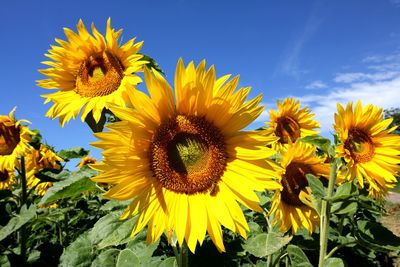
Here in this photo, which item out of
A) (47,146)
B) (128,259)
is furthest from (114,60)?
(47,146)

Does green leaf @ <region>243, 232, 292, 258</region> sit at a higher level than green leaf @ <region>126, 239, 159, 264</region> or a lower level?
higher

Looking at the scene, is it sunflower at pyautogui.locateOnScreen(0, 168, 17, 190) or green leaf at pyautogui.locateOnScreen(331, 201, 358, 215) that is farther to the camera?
sunflower at pyautogui.locateOnScreen(0, 168, 17, 190)

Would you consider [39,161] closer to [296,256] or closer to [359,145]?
[296,256]

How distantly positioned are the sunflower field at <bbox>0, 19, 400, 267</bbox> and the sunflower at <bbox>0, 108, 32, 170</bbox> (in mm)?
538

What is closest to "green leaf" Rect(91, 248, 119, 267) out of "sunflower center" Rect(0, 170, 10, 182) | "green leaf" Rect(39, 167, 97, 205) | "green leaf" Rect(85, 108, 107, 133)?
"green leaf" Rect(39, 167, 97, 205)

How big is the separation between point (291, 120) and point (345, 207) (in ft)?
9.86

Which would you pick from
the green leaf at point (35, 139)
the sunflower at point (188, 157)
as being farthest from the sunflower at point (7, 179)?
the sunflower at point (188, 157)

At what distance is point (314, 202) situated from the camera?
10.3 feet

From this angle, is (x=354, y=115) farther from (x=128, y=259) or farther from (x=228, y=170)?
(x=128, y=259)

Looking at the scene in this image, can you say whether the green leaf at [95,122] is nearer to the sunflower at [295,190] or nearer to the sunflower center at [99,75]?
the sunflower center at [99,75]

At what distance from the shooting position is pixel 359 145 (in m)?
3.79

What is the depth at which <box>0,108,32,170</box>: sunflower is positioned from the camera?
4.54m

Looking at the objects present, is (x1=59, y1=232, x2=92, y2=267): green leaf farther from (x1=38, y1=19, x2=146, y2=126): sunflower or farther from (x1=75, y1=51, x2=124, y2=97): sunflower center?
(x1=75, y1=51, x2=124, y2=97): sunflower center

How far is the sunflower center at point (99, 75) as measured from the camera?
3.11m
